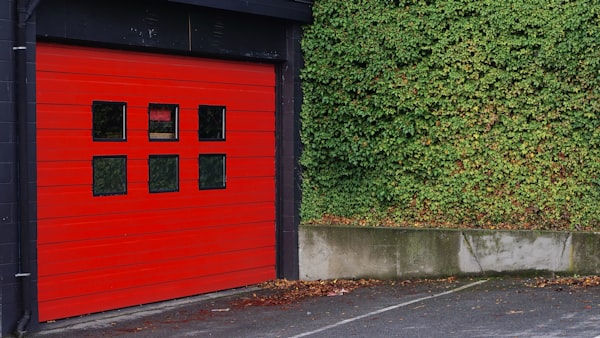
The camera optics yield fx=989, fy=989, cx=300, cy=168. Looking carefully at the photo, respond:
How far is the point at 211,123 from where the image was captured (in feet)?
41.9

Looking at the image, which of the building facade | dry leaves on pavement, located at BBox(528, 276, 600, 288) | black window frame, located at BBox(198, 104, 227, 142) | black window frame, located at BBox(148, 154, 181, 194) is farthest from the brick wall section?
dry leaves on pavement, located at BBox(528, 276, 600, 288)

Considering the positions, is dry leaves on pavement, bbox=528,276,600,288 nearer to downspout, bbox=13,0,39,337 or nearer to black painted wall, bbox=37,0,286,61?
black painted wall, bbox=37,0,286,61

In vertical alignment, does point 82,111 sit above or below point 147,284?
above

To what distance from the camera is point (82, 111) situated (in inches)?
435

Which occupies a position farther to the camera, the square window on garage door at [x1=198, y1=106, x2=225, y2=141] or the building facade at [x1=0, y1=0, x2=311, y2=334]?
the square window on garage door at [x1=198, y1=106, x2=225, y2=141]

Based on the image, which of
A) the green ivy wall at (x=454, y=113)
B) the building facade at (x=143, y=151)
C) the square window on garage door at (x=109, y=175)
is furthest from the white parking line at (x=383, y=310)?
the square window on garage door at (x=109, y=175)

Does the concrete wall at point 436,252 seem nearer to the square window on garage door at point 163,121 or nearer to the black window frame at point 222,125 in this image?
the black window frame at point 222,125

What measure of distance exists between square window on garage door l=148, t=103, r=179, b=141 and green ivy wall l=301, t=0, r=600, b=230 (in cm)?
217

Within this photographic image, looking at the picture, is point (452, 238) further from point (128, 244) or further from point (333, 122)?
point (128, 244)

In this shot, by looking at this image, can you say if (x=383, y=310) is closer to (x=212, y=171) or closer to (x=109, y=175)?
(x=212, y=171)

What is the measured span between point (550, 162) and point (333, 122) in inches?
117

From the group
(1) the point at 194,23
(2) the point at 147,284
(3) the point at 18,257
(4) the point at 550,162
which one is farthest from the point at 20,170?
(4) the point at 550,162

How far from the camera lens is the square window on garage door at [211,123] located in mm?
12625

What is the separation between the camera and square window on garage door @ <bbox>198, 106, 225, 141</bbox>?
12625 millimetres
